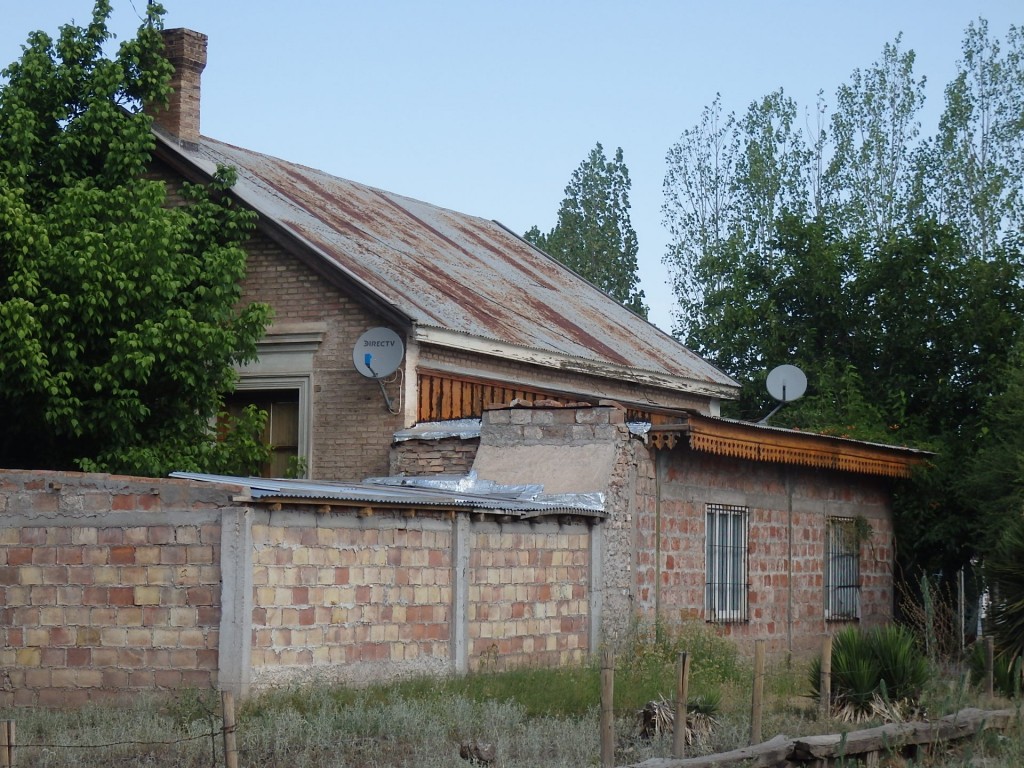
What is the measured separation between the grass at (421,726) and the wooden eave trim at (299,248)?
5077 mm

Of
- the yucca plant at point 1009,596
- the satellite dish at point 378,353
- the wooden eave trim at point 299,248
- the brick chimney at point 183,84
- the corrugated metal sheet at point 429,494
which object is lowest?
the yucca plant at point 1009,596

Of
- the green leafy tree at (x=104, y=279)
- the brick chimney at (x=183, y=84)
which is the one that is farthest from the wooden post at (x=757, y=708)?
the brick chimney at (x=183, y=84)

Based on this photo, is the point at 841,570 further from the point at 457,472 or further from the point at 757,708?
the point at 757,708

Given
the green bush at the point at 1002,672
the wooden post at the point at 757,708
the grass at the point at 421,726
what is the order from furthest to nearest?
the green bush at the point at 1002,672, the wooden post at the point at 757,708, the grass at the point at 421,726

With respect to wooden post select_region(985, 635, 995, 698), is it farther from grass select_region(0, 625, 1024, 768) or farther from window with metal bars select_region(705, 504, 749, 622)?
window with metal bars select_region(705, 504, 749, 622)

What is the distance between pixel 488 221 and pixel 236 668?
16.3 metres

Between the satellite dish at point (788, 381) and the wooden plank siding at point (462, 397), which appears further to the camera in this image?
the satellite dish at point (788, 381)

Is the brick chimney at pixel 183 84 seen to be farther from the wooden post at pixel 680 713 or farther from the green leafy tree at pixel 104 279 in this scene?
the wooden post at pixel 680 713

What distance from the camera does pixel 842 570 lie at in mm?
20062

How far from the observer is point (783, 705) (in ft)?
43.5

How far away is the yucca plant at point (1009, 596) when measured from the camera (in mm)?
14281

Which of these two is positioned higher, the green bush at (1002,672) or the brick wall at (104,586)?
the brick wall at (104,586)

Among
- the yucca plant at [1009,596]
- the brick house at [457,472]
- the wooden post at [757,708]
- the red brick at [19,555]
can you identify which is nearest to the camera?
the wooden post at [757,708]

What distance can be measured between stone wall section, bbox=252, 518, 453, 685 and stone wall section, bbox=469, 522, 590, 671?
1.53 ft
